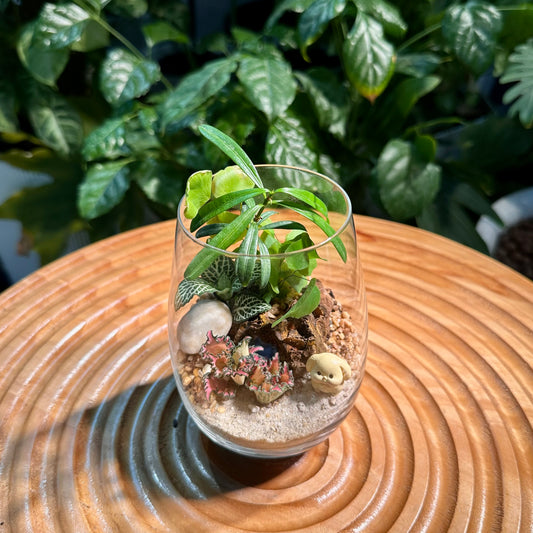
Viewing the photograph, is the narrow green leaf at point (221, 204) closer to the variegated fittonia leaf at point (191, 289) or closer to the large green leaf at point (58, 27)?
the variegated fittonia leaf at point (191, 289)

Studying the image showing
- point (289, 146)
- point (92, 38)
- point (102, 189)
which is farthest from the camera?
point (92, 38)

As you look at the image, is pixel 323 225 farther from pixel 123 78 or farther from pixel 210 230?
pixel 123 78

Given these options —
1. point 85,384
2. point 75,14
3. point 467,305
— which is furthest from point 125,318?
point 75,14

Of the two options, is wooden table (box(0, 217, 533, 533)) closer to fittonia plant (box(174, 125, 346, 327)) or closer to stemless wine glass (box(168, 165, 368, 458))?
stemless wine glass (box(168, 165, 368, 458))

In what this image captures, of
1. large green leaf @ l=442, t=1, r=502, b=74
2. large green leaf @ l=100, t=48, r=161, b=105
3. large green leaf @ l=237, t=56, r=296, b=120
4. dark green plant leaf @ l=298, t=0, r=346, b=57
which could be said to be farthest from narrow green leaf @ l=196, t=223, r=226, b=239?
large green leaf @ l=442, t=1, r=502, b=74

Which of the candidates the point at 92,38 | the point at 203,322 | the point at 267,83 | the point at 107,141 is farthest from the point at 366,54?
the point at 203,322
